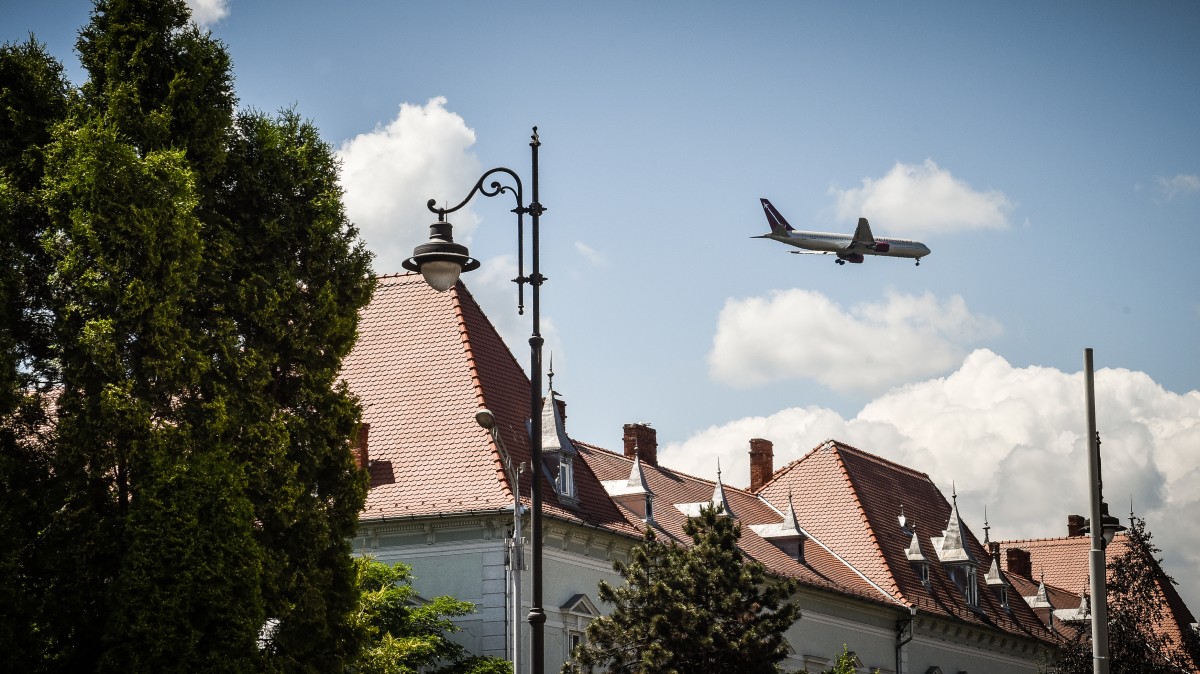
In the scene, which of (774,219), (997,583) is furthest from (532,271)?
(774,219)

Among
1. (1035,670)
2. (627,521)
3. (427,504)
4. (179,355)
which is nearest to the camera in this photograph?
(179,355)

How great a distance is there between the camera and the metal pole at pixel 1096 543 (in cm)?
2288

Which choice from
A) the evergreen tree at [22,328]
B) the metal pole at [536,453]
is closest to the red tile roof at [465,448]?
the evergreen tree at [22,328]

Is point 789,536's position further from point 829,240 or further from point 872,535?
point 829,240

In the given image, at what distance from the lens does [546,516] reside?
1458 inches

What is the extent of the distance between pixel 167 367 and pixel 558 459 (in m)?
16.7

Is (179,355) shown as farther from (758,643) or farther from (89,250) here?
(758,643)

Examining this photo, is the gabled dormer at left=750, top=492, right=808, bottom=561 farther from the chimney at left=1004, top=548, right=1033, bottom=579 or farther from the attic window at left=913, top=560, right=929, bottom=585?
the chimney at left=1004, top=548, right=1033, bottom=579

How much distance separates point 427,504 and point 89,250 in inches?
568

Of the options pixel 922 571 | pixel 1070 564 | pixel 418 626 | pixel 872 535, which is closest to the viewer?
pixel 418 626

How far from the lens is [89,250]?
2355 centimetres

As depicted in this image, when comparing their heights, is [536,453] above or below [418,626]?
above

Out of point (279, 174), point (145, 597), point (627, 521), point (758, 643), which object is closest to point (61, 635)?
point (145, 597)

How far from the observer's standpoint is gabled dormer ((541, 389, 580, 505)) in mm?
39125
